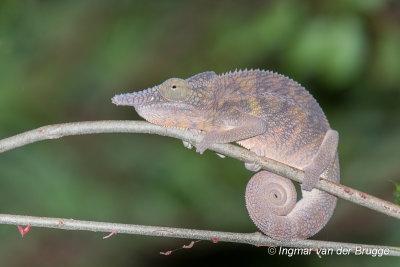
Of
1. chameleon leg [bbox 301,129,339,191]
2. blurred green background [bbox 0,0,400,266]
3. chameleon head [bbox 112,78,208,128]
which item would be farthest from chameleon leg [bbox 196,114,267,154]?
blurred green background [bbox 0,0,400,266]

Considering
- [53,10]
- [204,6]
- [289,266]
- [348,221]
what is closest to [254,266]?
[289,266]

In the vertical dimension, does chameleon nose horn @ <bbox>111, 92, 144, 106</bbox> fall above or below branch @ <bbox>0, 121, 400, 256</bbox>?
above

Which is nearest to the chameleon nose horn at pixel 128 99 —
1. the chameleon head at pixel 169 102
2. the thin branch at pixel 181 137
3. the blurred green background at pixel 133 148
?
the chameleon head at pixel 169 102

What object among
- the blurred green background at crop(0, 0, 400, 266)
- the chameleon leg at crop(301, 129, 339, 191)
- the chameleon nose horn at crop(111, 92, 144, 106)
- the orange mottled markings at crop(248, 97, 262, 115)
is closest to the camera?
the chameleon nose horn at crop(111, 92, 144, 106)

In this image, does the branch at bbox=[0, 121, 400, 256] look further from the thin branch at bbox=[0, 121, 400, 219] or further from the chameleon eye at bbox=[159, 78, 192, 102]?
the chameleon eye at bbox=[159, 78, 192, 102]

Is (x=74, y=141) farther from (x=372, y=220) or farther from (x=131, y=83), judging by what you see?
(x=372, y=220)

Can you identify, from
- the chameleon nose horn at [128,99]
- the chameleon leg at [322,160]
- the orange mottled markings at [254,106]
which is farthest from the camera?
the orange mottled markings at [254,106]

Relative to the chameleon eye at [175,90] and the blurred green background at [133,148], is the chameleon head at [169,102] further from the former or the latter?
the blurred green background at [133,148]

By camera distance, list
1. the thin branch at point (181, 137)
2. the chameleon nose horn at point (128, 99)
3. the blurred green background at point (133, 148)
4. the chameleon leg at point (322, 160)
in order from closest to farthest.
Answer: the thin branch at point (181, 137) < the chameleon nose horn at point (128, 99) < the chameleon leg at point (322, 160) < the blurred green background at point (133, 148)
